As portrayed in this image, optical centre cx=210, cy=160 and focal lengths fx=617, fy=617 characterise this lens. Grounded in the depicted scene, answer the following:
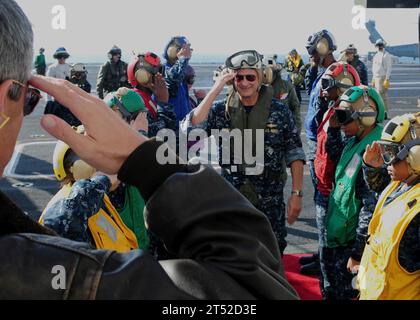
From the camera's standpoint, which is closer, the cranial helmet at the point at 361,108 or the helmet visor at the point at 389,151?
the helmet visor at the point at 389,151

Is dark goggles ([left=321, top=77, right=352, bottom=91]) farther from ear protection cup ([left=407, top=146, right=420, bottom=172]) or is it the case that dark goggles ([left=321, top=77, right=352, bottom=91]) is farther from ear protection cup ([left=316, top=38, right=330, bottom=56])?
ear protection cup ([left=407, top=146, right=420, bottom=172])

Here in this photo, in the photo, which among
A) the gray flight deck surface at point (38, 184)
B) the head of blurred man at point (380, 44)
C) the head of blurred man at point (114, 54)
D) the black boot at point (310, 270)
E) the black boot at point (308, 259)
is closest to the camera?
the black boot at point (310, 270)

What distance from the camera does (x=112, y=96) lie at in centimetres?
463

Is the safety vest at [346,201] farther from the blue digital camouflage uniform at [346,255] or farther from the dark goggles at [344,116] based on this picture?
the dark goggles at [344,116]

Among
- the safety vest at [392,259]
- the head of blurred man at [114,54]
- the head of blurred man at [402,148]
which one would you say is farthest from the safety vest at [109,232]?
the head of blurred man at [114,54]

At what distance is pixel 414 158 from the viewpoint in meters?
3.67

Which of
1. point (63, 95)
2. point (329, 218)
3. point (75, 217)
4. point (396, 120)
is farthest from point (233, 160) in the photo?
point (63, 95)

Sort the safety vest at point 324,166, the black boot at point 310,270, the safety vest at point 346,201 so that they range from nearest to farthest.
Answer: the safety vest at point 346,201
the safety vest at point 324,166
the black boot at point 310,270

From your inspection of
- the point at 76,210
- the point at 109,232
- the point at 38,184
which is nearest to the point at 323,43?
the point at 109,232

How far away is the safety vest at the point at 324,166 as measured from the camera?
5.11m

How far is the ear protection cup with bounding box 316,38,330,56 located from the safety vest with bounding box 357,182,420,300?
399cm

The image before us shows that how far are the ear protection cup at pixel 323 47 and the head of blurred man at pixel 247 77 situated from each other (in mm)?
2437

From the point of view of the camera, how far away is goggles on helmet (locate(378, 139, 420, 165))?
3.75 meters
